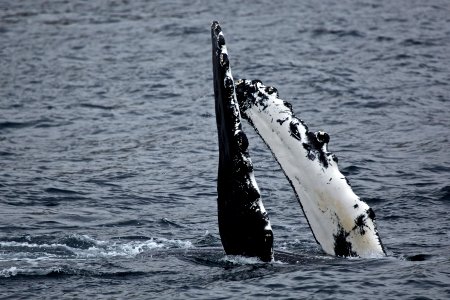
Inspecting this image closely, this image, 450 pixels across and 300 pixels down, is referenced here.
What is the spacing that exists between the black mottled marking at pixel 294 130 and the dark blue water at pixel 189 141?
1664 mm

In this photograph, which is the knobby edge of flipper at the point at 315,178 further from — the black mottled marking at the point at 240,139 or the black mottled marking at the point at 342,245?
the black mottled marking at the point at 240,139

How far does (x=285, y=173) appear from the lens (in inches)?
531

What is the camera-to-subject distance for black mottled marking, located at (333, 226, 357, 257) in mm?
13359

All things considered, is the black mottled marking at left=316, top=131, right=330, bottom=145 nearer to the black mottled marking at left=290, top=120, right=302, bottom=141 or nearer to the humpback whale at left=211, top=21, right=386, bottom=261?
the humpback whale at left=211, top=21, right=386, bottom=261

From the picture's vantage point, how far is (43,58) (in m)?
34.1

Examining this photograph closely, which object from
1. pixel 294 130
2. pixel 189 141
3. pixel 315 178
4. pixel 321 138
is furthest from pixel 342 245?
pixel 189 141

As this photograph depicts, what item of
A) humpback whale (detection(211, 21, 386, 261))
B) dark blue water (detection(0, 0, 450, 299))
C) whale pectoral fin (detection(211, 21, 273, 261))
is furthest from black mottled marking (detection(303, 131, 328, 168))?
dark blue water (detection(0, 0, 450, 299))

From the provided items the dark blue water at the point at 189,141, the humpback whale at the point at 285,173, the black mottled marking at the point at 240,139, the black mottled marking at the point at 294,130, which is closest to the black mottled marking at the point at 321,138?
the humpback whale at the point at 285,173

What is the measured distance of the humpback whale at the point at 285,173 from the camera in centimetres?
1271

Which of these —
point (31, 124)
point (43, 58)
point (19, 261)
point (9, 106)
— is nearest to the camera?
point (19, 261)

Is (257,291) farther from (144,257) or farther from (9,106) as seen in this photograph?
(9,106)

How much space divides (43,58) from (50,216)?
55.1 feet

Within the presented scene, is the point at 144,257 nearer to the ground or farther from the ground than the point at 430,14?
nearer to the ground

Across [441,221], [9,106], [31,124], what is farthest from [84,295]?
[9,106]
